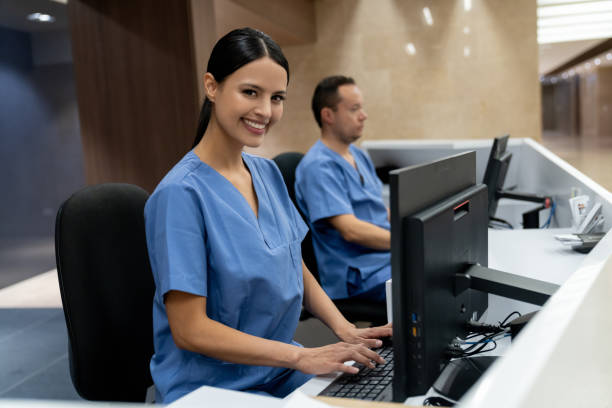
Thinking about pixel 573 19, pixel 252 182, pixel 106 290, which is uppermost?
pixel 573 19

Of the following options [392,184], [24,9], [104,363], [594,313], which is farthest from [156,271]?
[24,9]

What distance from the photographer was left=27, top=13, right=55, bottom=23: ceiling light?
16.0 ft

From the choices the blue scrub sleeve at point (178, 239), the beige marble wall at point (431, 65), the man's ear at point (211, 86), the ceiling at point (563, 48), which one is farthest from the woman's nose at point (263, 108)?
the ceiling at point (563, 48)

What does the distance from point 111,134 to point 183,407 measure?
274 cm

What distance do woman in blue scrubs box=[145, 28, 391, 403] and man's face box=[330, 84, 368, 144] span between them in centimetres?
117

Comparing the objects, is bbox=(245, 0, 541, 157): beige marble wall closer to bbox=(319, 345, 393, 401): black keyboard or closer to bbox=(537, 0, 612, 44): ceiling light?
bbox=(537, 0, 612, 44): ceiling light

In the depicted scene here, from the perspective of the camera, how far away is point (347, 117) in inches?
96.3

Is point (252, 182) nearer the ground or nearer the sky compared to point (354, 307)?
nearer the sky

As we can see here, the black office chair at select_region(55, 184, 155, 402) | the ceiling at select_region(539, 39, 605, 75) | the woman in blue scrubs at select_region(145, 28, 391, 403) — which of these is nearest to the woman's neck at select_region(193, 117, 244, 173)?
the woman in blue scrubs at select_region(145, 28, 391, 403)

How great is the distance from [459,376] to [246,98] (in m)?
0.72

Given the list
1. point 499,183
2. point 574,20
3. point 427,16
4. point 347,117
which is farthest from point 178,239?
point 574,20

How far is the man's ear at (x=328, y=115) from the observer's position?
247cm

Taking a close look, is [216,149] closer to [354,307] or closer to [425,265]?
[425,265]

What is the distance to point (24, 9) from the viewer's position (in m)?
4.71
